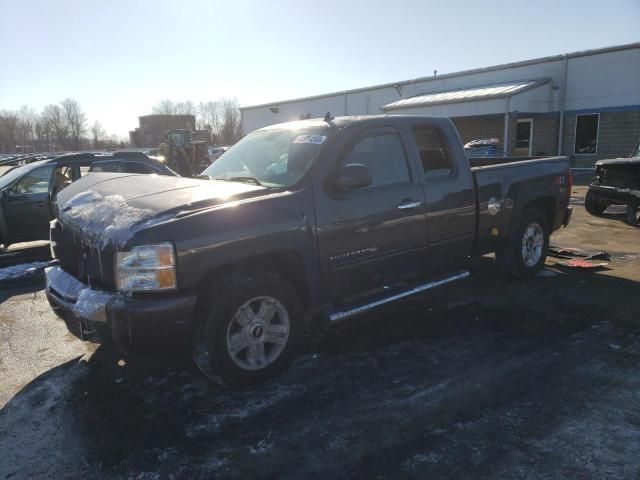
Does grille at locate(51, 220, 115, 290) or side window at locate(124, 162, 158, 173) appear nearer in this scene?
A: grille at locate(51, 220, 115, 290)

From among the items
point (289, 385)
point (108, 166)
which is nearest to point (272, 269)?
point (289, 385)

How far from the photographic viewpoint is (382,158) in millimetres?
4465

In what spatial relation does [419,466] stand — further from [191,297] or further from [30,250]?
[30,250]

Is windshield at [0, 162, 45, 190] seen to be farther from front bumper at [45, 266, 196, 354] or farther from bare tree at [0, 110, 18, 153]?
bare tree at [0, 110, 18, 153]

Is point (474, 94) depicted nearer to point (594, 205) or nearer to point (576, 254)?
point (594, 205)

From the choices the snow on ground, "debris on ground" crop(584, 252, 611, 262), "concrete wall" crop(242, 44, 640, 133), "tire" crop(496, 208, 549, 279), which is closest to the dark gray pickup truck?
"tire" crop(496, 208, 549, 279)

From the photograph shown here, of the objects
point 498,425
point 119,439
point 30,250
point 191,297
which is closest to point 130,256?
point 191,297

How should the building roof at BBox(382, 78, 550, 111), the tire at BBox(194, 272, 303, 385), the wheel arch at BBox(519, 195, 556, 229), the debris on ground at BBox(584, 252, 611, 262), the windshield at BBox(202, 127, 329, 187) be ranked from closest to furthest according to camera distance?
1. the tire at BBox(194, 272, 303, 385)
2. the windshield at BBox(202, 127, 329, 187)
3. the wheel arch at BBox(519, 195, 556, 229)
4. the debris on ground at BBox(584, 252, 611, 262)
5. the building roof at BBox(382, 78, 550, 111)

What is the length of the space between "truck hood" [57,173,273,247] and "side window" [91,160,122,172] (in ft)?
13.2

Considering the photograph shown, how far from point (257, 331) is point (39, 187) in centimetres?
627

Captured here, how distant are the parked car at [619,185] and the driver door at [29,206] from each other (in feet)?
36.0

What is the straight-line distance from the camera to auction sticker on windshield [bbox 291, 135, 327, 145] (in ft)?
13.6

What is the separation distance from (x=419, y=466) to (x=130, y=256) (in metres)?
2.12

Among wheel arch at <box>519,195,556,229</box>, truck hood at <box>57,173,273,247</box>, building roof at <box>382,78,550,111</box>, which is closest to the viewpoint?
truck hood at <box>57,173,273,247</box>
